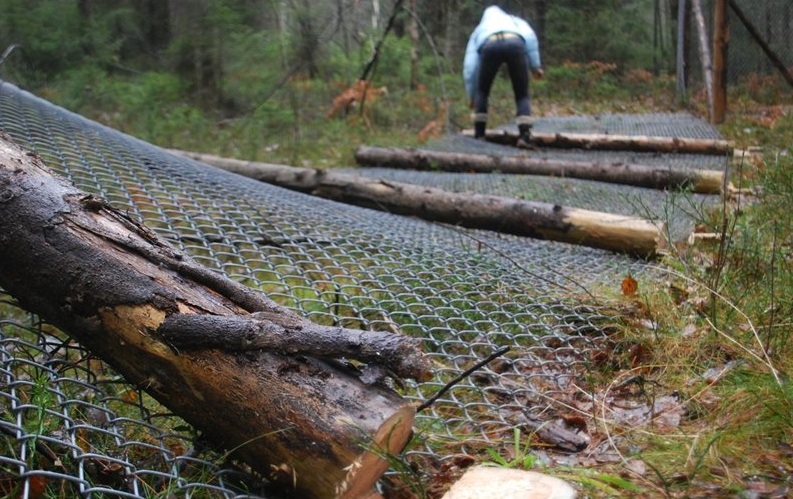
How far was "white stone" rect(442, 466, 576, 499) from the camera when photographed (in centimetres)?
141

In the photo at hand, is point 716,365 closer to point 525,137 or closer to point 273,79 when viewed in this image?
point 525,137

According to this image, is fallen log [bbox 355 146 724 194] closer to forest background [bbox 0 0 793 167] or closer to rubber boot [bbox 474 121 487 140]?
forest background [bbox 0 0 793 167]

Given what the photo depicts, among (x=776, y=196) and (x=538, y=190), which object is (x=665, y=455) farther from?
(x=538, y=190)

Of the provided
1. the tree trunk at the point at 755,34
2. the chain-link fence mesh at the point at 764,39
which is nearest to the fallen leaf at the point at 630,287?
the tree trunk at the point at 755,34

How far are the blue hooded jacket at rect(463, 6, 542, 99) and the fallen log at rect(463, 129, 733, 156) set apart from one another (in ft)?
3.06

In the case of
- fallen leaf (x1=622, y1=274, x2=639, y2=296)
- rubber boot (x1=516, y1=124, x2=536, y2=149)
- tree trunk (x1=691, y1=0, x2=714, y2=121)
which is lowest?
fallen leaf (x1=622, y1=274, x2=639, y2=296)

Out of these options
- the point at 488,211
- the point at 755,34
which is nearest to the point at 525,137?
the point at 755,34

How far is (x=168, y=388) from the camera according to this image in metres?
1.62

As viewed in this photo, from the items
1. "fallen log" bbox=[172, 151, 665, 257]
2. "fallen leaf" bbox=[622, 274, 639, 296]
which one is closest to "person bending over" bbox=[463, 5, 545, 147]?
"fallen log" bbox=[172, 151, 665, 257]

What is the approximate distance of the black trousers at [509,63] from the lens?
8.84 meters

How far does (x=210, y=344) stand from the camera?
1566 mm

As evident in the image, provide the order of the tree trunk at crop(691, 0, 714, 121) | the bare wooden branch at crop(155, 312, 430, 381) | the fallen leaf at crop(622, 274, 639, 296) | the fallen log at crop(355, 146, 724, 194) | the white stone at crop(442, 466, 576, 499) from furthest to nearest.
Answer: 1. the tree trunk at crop(691, 0, 714, 121)
2. the fallen log at crop(355, 146, 724, 194)
3. the fallen leaf at crop(622, 274, 639, 296)
4. the bare wooden branch at crop(155, 312, 430, 381)
5. the white stone at crop(442, 466, 576, 499)

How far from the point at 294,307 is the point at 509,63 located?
6.81 metres

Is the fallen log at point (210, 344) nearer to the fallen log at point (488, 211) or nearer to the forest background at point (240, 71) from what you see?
the fallen log at point (488, 211)
